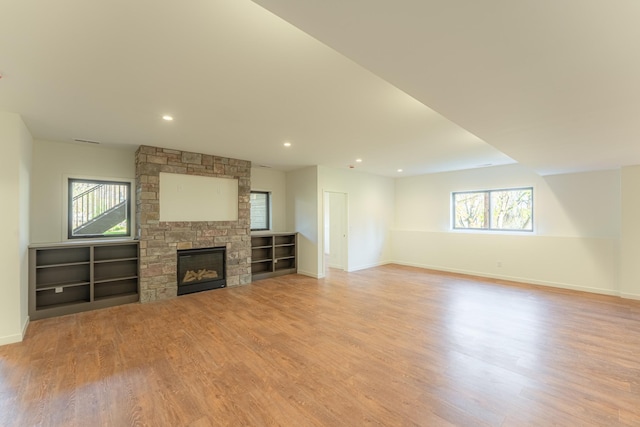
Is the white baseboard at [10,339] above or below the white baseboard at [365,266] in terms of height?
above

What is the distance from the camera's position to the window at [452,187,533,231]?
630 cm

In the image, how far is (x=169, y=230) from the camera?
4.99 meters

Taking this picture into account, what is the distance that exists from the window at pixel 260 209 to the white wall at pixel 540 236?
434cm

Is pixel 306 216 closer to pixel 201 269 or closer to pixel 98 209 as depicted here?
pixel 201 269

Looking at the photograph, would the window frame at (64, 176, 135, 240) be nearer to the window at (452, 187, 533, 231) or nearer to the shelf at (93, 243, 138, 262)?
the shelf at (93, 243, 138, 262)

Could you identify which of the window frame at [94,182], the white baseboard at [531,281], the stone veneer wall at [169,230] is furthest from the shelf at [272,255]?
the white baseboard at [531,281]

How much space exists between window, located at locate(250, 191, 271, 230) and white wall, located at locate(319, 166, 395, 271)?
1.63 metres

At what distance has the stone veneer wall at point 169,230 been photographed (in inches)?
185

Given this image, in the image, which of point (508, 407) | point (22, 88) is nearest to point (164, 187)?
point (22, 88)

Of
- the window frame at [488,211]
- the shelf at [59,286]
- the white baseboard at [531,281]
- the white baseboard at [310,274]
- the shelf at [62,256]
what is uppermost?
the window frame at [488,211]

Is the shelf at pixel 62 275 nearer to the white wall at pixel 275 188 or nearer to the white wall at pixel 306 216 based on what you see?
the white wall at pixel 275 188

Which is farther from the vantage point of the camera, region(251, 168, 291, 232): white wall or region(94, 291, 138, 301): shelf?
region(251, 168, 291, 232): white wall

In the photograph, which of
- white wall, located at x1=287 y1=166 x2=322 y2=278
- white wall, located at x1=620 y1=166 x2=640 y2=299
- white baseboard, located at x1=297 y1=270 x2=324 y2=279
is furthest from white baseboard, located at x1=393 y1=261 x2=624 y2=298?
white wall, located at x1=287 y1=166 x2=322 y2=278

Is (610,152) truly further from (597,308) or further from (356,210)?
(356,210)
